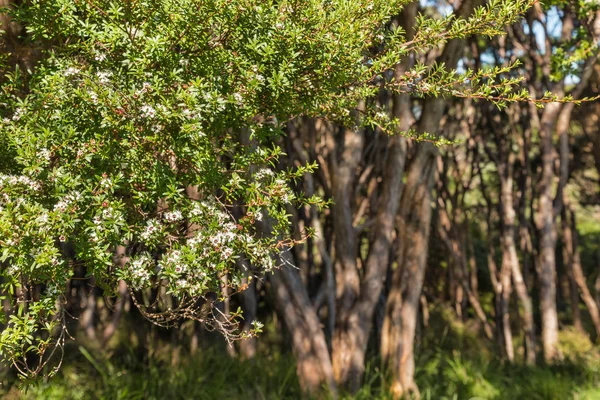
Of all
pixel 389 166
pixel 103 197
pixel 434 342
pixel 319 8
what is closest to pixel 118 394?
pixel 389 166

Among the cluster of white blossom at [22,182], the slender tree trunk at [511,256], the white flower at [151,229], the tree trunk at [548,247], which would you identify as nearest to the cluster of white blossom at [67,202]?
the cluster of white blossom at [22,182]

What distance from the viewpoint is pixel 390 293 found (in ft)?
26.3

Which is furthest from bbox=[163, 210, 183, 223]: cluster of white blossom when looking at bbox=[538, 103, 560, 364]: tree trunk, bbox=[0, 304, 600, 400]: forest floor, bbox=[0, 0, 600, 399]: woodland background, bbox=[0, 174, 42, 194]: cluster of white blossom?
bbox=[538, 103, 560, 364]: tree trunk

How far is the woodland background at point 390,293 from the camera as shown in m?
7.48

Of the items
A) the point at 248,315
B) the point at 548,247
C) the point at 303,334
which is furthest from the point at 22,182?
the point at 548,247

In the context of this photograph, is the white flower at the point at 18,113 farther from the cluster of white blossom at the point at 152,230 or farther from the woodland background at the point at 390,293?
the woodland background at the point at 390,293

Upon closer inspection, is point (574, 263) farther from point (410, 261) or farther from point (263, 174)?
point (263, 174)

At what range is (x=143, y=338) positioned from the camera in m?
10.1

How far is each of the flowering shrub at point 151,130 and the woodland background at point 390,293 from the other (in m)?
1.56

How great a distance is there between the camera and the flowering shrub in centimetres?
339

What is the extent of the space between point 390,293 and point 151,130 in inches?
198

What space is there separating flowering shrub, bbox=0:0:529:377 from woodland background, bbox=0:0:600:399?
1.56 m

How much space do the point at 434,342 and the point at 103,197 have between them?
8.95 meters

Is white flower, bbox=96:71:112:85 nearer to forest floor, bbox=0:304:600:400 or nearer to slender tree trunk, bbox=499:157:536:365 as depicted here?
forest floor, bbox=0:304:600:400
